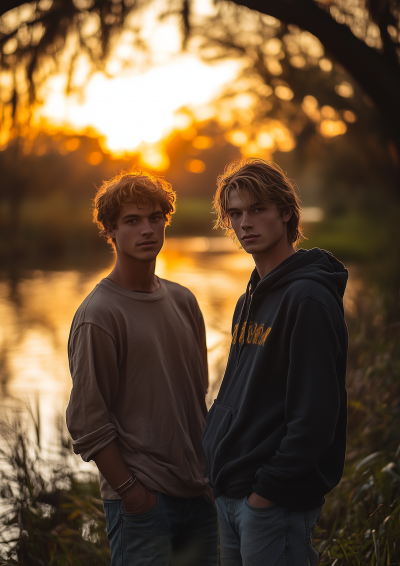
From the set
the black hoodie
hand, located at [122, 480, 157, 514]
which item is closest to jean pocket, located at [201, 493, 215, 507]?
hand, located at [122, 480, 157, 514]

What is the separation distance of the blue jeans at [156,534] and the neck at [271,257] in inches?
35.7

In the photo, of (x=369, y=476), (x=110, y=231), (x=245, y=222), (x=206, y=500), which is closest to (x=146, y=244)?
(x=110, y=231)

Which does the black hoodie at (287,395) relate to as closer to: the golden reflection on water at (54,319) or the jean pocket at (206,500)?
the jean pocket at (206,500)

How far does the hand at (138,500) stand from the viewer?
1.99 meters

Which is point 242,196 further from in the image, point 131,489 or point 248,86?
point 248,86

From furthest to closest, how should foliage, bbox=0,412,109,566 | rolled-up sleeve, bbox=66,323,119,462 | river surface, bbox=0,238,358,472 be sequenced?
river surface, bbox=0,238,358,472, foliage, bbox=0,412,109,566, rolled-up sleeve, bbox=66,323,119,462

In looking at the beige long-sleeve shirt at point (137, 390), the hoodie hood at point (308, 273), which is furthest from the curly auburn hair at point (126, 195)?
the hoodie hood at point (308, 273)

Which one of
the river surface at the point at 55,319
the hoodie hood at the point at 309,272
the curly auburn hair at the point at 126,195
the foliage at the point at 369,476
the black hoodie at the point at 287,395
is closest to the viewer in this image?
A: the black hoodie at the point at 287,395

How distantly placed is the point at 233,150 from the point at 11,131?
71.0 meters

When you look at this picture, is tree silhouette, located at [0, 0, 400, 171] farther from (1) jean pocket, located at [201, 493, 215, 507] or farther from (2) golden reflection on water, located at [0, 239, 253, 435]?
(1) jean pocket, located at [201, 493, 215, 507]

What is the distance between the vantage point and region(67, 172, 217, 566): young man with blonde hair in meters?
2.00

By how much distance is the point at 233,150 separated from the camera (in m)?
73.6

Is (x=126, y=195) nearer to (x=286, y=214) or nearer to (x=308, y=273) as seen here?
(x=286, y=214)

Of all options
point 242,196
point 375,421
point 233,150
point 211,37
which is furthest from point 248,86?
point 233,150
